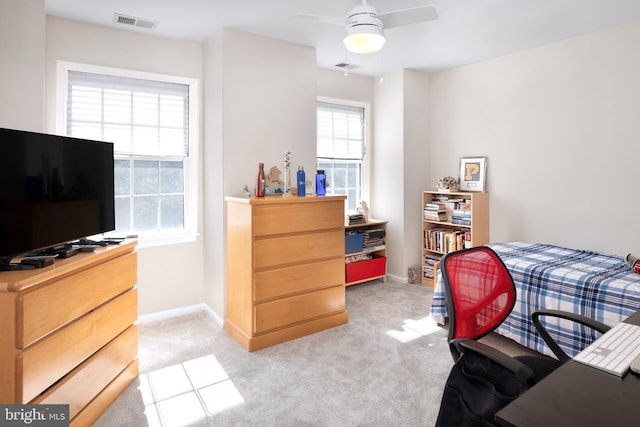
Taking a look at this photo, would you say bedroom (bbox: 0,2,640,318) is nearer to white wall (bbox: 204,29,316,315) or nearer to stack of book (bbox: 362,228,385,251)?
white wall (bbox: 204,29,316,315)

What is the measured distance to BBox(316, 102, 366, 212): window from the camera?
489cm

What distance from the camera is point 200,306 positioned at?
3938 millimetres

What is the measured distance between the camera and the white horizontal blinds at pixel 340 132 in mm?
4867

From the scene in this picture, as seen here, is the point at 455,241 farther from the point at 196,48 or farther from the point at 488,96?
the point at 196,48

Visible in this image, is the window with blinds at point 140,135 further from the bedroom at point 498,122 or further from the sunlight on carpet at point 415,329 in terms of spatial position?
the sunlight on carpet at point 415,329

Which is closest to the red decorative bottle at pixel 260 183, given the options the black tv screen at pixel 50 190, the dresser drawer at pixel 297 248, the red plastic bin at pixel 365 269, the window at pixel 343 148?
the dresser drawer at pixel 297 248

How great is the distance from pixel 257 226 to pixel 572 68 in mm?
3431

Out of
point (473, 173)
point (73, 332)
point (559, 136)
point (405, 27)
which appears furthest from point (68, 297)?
point (559, 136)

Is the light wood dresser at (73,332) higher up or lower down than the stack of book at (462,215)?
lower down

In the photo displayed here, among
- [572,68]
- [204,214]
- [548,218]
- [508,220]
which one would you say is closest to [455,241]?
[508,220]

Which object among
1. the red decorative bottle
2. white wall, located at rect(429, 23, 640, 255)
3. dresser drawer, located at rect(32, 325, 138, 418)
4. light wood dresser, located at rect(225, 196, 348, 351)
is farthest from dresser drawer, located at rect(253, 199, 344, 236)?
white wall, located at rect(429, 23, 640, 255)

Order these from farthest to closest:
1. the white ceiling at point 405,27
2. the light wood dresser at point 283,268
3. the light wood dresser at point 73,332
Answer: the light wood dresser at point 283,268 → the white ceiling at point 405,27 → the light wood dresser at point 73,332

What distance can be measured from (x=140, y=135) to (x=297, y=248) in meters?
1.84

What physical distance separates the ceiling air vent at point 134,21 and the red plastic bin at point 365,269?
315cm
